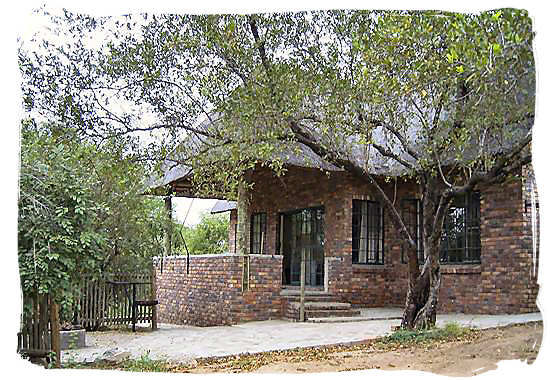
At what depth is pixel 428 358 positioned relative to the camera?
4098 millimetres

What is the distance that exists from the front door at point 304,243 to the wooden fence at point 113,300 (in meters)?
2.68

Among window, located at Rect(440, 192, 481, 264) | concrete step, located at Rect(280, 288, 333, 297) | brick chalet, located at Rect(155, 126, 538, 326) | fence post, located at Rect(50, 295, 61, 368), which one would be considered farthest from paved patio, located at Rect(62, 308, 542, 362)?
window, located at Rect(440, 192, 481, 264)

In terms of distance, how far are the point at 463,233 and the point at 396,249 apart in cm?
118

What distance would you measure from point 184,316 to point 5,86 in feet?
17.7

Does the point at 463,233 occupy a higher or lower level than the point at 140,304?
higher

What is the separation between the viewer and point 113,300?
7.49 m

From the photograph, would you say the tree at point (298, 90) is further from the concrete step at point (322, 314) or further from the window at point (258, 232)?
the window at point (258, 232)

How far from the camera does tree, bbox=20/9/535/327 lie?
15.9ft

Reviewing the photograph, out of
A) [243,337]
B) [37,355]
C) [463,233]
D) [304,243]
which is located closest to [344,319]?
[243,337]

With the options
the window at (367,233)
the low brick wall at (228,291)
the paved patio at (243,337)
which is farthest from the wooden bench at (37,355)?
the window at (367,233)

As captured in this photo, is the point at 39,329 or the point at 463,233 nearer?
the point at 39,329

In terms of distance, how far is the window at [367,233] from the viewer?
904cm

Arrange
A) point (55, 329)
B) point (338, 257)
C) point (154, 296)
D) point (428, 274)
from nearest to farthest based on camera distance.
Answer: point (55, 329), point (428, 274), point (154, 296), point (338, 257)

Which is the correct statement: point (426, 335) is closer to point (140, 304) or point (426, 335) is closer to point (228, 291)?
point (228, 291)
